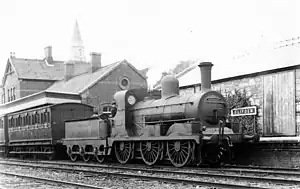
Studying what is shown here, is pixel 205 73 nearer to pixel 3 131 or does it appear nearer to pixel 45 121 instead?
pixel 45 121

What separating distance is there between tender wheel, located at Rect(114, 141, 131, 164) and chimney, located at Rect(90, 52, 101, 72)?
2442 cm

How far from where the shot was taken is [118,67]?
37969 mm

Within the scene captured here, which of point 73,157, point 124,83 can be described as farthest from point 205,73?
point 124,83

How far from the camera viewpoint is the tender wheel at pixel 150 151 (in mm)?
14073

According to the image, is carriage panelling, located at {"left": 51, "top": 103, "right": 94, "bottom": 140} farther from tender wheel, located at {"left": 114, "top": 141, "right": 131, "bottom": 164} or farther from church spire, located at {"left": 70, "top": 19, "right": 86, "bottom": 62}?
church spire, located at {"left": 70, "top": 19, "right": 86, "bottom": 62}

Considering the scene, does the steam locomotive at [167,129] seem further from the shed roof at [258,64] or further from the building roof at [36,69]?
the building roof at [36,69]

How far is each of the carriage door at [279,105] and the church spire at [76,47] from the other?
75.6 m

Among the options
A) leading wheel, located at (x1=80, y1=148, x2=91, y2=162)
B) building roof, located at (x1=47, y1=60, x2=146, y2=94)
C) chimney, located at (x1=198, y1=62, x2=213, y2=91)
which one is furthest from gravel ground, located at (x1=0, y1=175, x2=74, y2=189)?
building roof, located at (x1=47, y1=60, x2=146, y2=94)

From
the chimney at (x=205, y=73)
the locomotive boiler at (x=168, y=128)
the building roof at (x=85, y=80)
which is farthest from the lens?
the building roof at (x=85, y=80)

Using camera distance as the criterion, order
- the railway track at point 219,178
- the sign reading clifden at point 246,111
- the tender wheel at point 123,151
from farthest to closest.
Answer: the tender wheel at point 123,151, the sign reading clifden at point 246,111, the railway track at point 219,178

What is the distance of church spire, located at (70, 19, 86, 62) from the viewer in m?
89.8

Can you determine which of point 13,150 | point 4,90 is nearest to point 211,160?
point 13,150

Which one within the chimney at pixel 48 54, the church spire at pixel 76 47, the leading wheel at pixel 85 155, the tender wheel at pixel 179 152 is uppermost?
the church spire at pixel 76 47

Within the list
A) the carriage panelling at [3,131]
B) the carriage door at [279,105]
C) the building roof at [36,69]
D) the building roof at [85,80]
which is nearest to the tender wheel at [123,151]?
the carriage door at [279,105]
